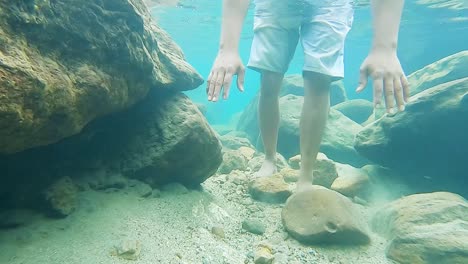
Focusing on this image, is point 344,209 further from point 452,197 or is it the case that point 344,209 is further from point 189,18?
point 189,18

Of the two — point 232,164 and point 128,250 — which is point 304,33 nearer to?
point 232,164

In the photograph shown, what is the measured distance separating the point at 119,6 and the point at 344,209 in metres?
2.51

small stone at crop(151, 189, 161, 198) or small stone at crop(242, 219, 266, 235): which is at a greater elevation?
small stone at crop(151, 189, 161, 198)

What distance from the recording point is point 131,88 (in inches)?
105

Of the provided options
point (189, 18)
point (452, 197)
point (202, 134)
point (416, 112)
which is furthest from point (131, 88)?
point (189, 18)

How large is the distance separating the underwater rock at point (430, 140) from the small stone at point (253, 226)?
8.81 ft

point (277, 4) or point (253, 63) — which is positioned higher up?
point (277, 4)

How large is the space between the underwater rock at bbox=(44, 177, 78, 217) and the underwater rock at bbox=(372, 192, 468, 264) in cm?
249

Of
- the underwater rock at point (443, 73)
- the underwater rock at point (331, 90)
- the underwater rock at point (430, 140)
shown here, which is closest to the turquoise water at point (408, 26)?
the underwater rock at point (331, 90)

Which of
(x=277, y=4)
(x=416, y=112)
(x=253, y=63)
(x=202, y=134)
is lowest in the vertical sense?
(x=416, y=112)

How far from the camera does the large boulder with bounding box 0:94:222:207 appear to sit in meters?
2.51

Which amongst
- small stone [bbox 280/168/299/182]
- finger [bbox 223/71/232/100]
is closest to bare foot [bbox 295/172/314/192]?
small stone [bbox 280/168/299/182]

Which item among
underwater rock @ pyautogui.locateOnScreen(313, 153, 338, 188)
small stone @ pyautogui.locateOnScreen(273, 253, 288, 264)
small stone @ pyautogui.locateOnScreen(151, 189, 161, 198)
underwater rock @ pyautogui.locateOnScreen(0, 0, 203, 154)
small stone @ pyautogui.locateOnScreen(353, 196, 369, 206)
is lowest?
small stone @ pyautogui.locateOnScreen(353, 196, 369, 206)

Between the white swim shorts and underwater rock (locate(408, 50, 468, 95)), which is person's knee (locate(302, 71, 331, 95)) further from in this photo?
underwater rock (locate(408, 50, 468, 95))
